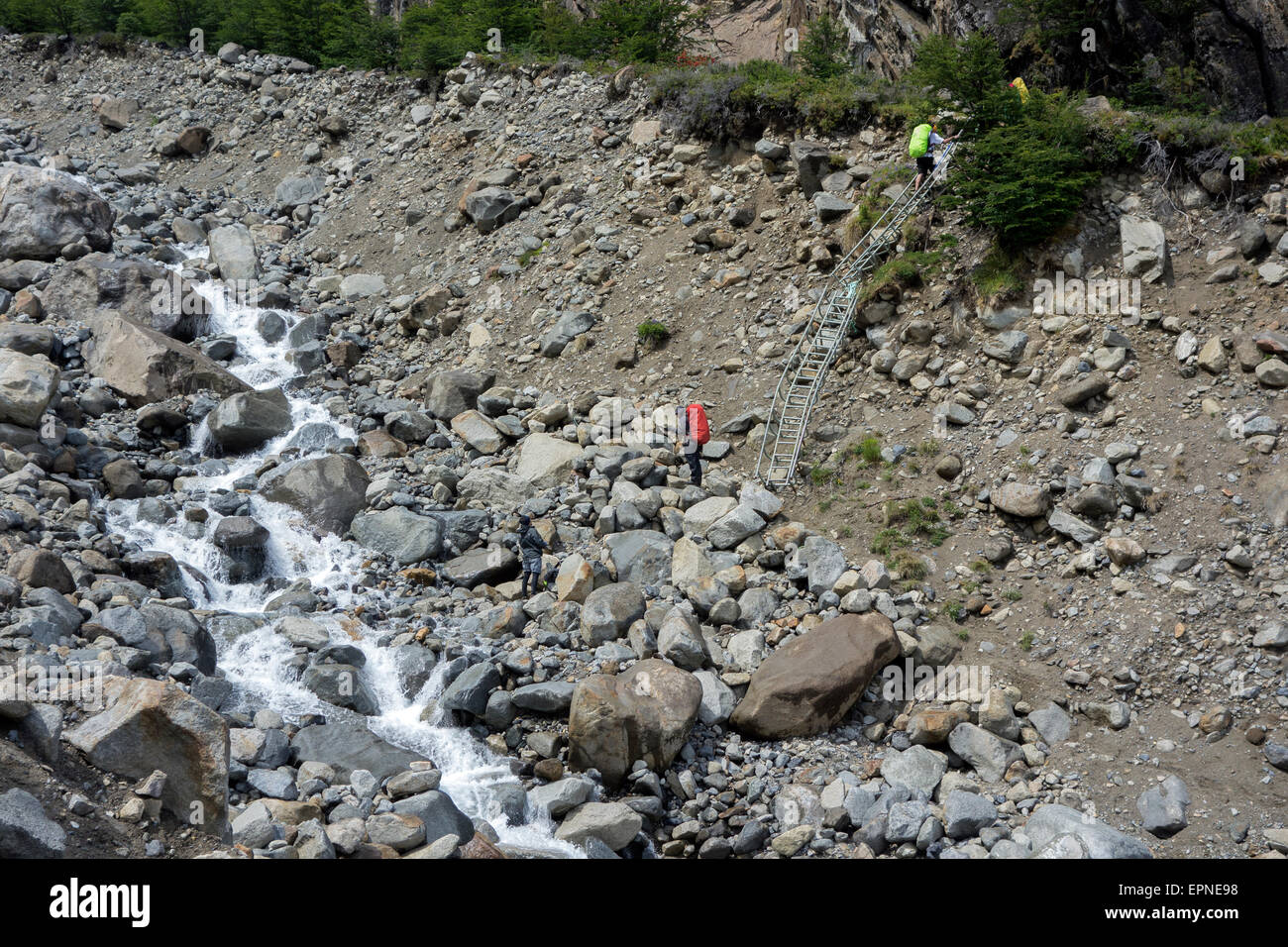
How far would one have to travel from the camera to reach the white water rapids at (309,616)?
10.6m

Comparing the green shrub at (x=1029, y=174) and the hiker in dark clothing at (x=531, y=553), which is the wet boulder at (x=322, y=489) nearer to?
the hiker in dark clothing at (x=531, y=553)

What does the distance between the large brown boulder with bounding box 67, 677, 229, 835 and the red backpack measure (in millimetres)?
8419

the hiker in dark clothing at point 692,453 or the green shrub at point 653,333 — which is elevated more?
the green shrub at point 653,333

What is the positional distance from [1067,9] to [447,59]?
54.4ft

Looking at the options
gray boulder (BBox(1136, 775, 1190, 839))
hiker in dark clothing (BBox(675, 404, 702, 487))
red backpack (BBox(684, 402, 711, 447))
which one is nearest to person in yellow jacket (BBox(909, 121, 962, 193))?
red backpack (BBox(684, 402, 711, 447))

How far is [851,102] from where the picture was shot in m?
18.5

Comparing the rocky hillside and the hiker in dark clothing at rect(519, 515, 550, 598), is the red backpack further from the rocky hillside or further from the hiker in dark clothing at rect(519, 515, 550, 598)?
the hiker in dark clothing at rect(519, 515, 550, 598)

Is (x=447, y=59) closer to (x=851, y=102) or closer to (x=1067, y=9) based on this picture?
(x=851, y=102)

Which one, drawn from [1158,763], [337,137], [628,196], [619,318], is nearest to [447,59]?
[337,137]

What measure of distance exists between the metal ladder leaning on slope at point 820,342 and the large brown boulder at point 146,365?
10.6 m

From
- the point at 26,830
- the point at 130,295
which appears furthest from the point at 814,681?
the point at 130,295

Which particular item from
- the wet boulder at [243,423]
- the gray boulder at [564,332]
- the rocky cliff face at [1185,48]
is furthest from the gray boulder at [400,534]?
the rocky cliff face at [1185,48]

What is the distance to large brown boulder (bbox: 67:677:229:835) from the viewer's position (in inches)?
329

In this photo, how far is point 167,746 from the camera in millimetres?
8562
